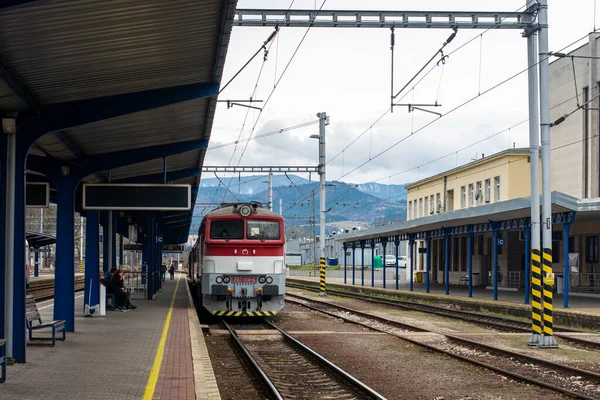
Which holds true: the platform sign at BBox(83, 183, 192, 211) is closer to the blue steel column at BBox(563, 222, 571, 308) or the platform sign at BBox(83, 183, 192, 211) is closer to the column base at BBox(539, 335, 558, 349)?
the column base at BBox(539, 335, 558, 349)

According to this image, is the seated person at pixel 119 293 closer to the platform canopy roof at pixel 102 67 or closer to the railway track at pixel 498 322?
the platform canopy roof at pixel 102 67

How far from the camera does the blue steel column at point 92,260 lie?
18.7 meters

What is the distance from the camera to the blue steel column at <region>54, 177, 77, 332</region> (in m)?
15.3

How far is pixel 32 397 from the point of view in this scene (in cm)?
A: 852

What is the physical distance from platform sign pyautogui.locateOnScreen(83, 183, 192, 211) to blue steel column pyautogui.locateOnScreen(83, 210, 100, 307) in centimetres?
274

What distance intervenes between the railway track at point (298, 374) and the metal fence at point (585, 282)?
64.8 ft

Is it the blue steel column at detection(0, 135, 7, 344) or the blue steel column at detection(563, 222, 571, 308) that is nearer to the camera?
the blue steel column at detection(0, 135, 7, 344)

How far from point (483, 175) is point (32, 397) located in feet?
133

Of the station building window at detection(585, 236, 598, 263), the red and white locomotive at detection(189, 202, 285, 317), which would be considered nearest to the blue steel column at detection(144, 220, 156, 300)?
the red and white locomotive at detection(189, 202, 285, 317)

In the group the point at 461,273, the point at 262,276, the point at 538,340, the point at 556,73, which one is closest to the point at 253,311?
the point at 262,276

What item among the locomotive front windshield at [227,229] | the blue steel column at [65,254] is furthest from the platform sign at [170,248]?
the blue steel column at [65,254]

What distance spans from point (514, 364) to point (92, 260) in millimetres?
10496

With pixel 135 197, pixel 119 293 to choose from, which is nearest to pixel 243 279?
pixel 135 197

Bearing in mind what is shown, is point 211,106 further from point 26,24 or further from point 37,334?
point 26,24
